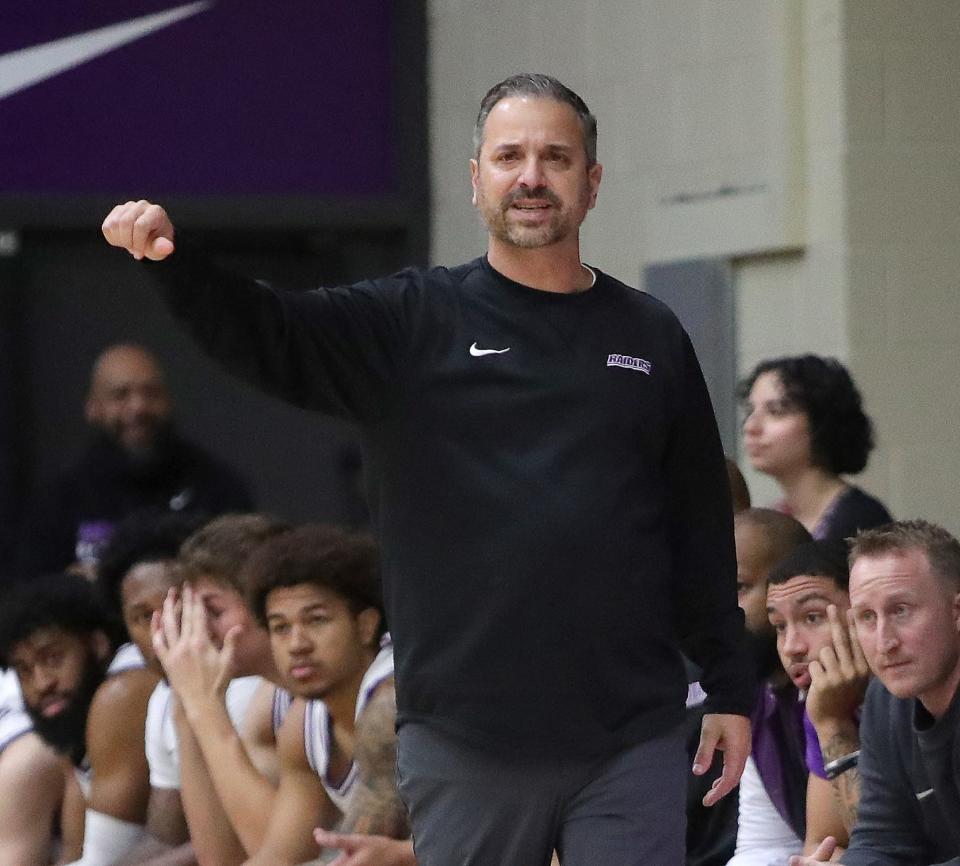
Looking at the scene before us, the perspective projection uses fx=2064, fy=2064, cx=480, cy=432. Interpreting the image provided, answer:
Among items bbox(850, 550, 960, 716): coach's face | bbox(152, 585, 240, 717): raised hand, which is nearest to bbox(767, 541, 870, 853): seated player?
bbox(850, 550, 960, 716): coach's face

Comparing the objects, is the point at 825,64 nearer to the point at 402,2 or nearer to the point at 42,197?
the point at 402,2

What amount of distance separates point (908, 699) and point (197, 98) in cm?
516

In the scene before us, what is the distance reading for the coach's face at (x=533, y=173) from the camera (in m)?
3.24

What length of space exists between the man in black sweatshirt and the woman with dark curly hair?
2.50 m

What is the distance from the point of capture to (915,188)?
6.49 m

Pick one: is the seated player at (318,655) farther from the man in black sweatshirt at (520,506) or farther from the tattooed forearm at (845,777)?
the man in black sweatshirt at (520,506)

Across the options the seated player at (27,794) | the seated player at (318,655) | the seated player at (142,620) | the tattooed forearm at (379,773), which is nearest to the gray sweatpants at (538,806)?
the tattooed forearm at (379,773)

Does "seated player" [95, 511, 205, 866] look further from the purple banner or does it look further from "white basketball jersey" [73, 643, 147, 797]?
the purple banner

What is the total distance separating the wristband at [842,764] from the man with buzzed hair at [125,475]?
3.49 metres

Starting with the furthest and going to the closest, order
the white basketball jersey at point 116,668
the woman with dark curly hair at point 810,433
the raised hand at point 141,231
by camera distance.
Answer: the white basketball jersey at point 116,668 → the woman with dark curly hair at point 810,433 → the raised hand at point 141,231

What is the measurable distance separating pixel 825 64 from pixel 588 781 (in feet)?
12.6

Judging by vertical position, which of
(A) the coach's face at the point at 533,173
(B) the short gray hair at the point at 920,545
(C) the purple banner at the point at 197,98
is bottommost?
(B) the short gray hair at the point at 920,545

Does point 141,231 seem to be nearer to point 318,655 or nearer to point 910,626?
point 910,626

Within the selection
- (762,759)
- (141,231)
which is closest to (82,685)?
(762,759)
